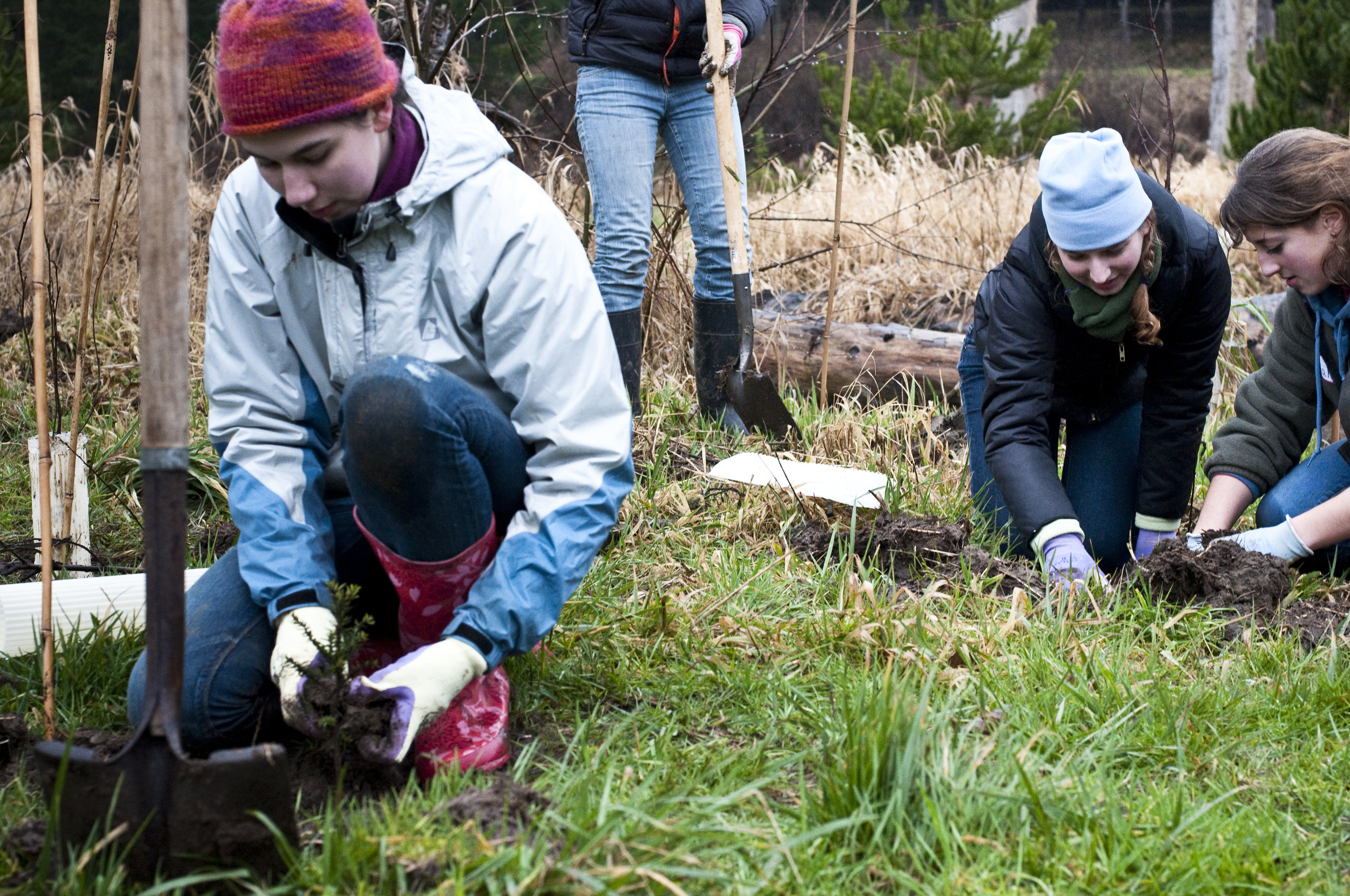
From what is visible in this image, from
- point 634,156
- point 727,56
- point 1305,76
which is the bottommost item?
point 634,156

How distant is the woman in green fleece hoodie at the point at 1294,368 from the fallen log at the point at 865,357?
4.99ft

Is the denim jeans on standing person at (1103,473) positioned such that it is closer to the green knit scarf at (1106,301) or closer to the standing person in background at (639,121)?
the green knit scarf at (1106,301)

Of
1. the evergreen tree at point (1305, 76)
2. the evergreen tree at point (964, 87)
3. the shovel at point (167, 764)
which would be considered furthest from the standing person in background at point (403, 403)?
the evergreen tree at point (1305, 76)

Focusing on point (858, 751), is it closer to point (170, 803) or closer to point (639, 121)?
point (170, 803)

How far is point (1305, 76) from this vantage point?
989cm

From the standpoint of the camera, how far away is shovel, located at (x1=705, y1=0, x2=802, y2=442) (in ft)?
11.9

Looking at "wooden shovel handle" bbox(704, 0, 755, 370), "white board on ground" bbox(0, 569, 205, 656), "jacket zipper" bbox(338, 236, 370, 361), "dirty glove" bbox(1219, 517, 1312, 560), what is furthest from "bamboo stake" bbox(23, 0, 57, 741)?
"dirty glove" bbox(1219, 517, 1312, 560)

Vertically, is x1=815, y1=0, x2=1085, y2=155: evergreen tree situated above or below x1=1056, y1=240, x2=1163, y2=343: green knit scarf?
above

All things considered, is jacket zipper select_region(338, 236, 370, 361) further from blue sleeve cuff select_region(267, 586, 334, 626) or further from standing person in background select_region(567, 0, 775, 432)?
standing person in background select_region(567, 0, 775, 432)

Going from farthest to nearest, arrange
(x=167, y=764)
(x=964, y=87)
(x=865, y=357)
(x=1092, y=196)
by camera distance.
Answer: (x=964, y=87)
(x=865, y=357)
(x=1092, y=196)
(x=167, y=764)

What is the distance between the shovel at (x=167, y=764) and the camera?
4.51 feet

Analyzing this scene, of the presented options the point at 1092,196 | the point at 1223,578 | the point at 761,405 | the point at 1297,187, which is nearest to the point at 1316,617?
the point at 1223,578

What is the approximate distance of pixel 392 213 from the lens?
178cm

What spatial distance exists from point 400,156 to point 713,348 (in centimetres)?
234
